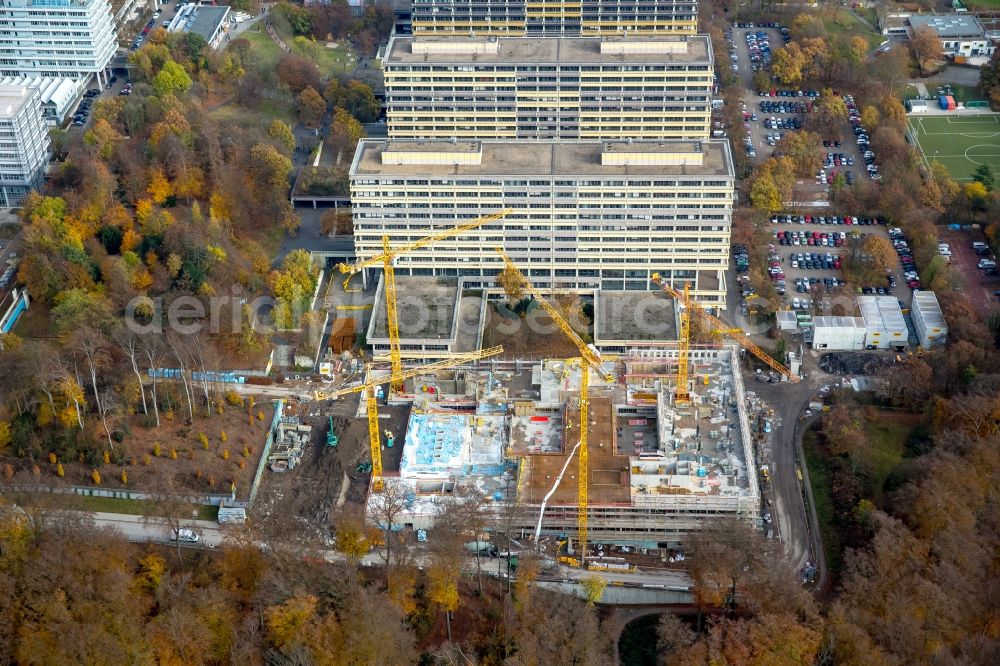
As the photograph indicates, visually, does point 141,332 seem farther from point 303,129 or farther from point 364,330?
point 303,129

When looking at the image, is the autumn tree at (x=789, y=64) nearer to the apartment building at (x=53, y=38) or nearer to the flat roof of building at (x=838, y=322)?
the flat roof of building at (x=838, y=322)

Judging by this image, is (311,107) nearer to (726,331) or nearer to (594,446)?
(726,331)

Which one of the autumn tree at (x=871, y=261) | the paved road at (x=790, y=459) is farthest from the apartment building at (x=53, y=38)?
the autumn tree at (x=871, y=261)

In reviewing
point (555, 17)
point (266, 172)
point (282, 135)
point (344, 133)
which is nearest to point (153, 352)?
point (266, 172)

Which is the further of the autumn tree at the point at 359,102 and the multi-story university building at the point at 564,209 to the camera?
the autumn tree at the point at 359,102

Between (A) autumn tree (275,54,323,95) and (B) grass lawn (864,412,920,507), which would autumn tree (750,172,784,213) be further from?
(A) autumn tree (275,54,323,95)

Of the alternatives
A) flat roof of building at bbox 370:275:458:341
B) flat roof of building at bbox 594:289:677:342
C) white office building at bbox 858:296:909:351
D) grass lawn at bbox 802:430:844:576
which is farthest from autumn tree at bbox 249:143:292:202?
grass lawn at bbox 802:430:844:576
